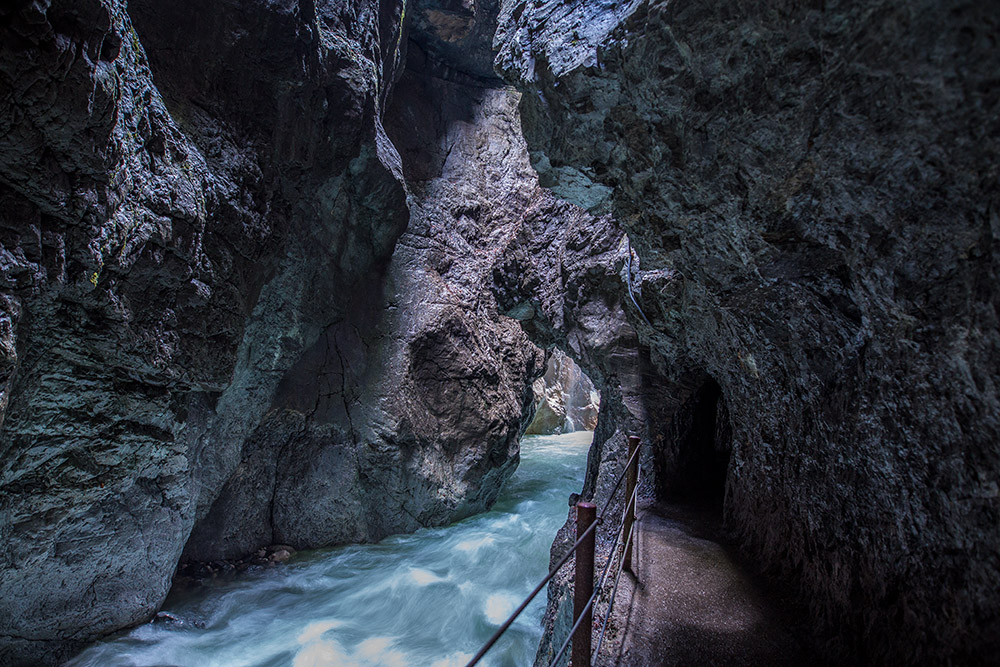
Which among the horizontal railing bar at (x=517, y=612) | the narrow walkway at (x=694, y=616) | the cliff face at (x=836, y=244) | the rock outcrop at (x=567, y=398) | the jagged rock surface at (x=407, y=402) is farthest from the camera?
A: the rock outcrop at (x=567, y=398)

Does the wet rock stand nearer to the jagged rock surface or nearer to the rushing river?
the rushing river

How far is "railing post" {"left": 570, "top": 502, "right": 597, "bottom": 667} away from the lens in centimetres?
212

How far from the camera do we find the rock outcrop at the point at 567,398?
78.3ft

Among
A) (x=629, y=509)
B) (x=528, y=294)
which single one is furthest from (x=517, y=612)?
(x=528, y=294)

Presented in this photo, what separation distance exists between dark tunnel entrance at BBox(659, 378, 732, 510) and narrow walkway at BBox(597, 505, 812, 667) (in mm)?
1805

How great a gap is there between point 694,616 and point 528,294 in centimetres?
547

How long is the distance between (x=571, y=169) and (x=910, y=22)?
3.16 m

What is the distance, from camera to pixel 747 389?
4234 millimetres

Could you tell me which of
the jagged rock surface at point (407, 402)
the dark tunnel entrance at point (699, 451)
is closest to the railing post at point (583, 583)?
the dark tunnel entrance at point (699, 451)

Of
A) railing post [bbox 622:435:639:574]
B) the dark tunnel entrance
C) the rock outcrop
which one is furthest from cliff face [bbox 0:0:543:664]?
the rock outcrop

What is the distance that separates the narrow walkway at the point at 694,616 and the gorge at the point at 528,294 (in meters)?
0.27

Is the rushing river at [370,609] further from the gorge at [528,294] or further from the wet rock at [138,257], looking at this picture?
the wet rock at [138,257]

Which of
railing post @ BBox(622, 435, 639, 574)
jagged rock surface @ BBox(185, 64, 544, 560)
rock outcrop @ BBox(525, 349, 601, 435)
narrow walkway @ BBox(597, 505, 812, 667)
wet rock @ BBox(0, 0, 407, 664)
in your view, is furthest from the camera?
rock outcrop @ BBox(525, 349, 601, 435)

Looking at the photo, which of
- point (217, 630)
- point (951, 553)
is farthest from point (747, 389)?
point (217, 630)
